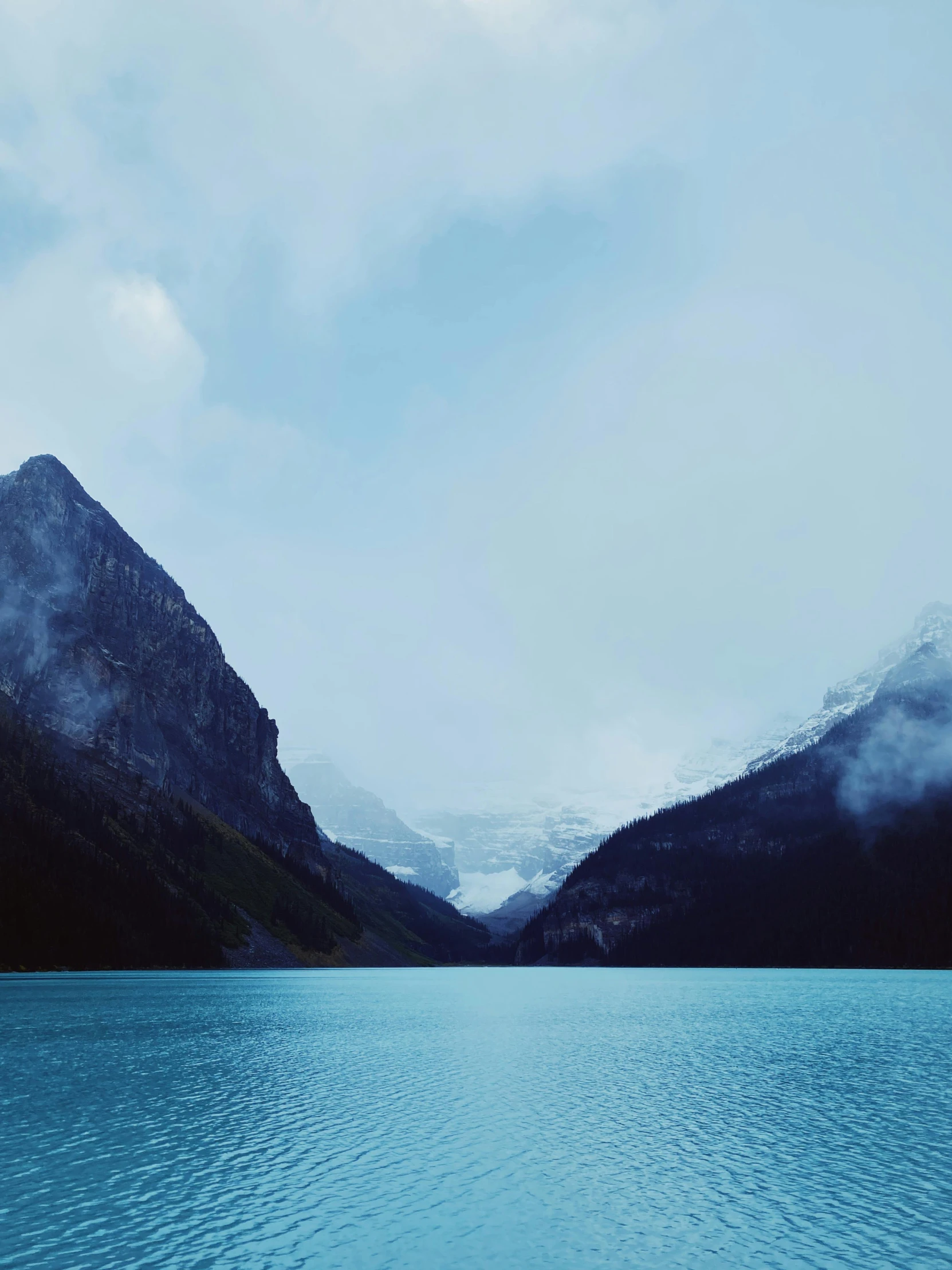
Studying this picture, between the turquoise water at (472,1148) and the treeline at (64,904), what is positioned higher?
the treeline at (64,904)

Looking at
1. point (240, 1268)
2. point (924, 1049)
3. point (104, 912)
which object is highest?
point (104, 912)

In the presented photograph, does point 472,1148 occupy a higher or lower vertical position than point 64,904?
lower

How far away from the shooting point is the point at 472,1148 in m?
37.7

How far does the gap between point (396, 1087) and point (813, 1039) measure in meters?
39.3

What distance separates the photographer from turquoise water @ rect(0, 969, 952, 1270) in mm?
25781

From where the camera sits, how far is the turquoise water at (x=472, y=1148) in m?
25.8

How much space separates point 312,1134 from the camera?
130 feet

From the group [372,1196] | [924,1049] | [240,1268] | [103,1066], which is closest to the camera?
[240,1268]

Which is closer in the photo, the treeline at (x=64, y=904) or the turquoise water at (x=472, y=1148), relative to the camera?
the turquoise water at (x=472, y=1148)

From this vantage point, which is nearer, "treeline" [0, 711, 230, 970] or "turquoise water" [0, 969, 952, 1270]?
"turquoise water" [0, 969, 952, 1270]

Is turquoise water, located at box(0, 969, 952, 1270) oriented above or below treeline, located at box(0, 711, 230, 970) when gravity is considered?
below

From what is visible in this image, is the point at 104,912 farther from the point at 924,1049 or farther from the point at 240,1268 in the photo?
the point at 240,1268

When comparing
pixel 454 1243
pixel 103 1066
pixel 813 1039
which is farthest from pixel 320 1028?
pixel 454 1243

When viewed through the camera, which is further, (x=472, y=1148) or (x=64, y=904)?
(x=64, y=904)
